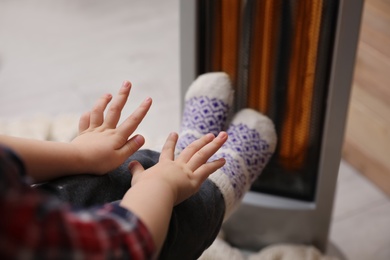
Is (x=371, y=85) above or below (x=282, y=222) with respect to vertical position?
above

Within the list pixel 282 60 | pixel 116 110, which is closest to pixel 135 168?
pixel 116 110

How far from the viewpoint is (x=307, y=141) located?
106 centimetres

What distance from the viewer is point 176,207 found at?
75 cm

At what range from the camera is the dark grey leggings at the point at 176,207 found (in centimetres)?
72

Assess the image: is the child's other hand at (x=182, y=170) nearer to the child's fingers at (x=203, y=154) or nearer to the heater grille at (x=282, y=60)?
the child's fingers at (x=203, y=154)

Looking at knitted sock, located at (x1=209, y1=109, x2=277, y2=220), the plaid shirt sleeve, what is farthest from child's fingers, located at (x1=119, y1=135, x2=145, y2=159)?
the plaid shirt sleeve

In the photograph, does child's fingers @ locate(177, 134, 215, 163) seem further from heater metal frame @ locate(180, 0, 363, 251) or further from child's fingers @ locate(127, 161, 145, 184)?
heater metal frame @ locate(180, 0, 363, 251)

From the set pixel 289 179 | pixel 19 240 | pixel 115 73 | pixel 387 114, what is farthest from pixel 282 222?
pixel 115 73

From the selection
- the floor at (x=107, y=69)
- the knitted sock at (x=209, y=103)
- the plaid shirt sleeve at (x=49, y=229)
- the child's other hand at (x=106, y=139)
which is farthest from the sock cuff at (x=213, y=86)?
the plaid shirt sleeve at (x=49, y=229)

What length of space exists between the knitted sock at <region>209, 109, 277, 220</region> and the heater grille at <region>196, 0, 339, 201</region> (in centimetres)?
4

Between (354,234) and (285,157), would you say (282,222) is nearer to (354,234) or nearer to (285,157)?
(285,157)

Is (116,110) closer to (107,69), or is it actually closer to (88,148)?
(88,148)

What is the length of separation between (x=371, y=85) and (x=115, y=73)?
0.80 meters

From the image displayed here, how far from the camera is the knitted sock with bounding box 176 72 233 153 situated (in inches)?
39.8
